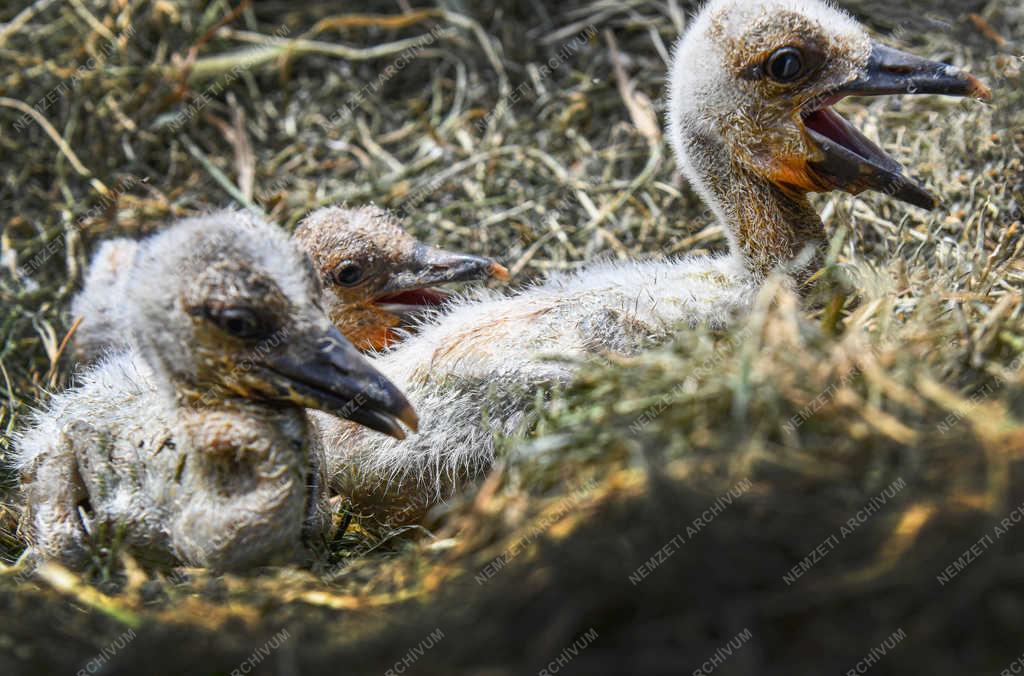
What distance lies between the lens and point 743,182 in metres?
2.87

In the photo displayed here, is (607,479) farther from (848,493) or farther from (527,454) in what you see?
(848,493)

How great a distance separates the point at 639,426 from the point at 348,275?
153 cm

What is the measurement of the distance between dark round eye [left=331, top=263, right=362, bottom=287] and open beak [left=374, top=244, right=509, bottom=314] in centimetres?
9

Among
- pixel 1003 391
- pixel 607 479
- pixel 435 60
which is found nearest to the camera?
pixel 607 479

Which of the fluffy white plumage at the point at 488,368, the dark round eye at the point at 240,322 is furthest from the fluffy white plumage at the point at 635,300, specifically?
the dark round eye at the point at 240,322

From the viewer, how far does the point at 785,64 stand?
8.95ft

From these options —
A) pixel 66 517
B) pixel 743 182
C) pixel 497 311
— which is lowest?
pixel 66 517

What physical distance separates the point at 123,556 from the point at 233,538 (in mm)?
277

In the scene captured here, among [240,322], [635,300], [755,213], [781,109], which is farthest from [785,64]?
[240,322]

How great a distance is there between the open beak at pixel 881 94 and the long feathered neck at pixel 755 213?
0.41 feet

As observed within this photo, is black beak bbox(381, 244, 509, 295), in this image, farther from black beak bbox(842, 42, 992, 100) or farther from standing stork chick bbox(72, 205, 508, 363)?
black beak bbox(842, 42, 992, 100)

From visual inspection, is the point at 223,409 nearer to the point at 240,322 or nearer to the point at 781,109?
the point at 240,322

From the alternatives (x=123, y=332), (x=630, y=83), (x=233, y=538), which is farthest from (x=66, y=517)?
(x=630, y=83)

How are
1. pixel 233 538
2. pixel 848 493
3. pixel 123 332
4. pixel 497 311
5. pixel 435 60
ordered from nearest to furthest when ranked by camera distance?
pixel 848 493 → pixel 233 538 → pixel 497 311 → pixel 123 332 → pixel 435 60
